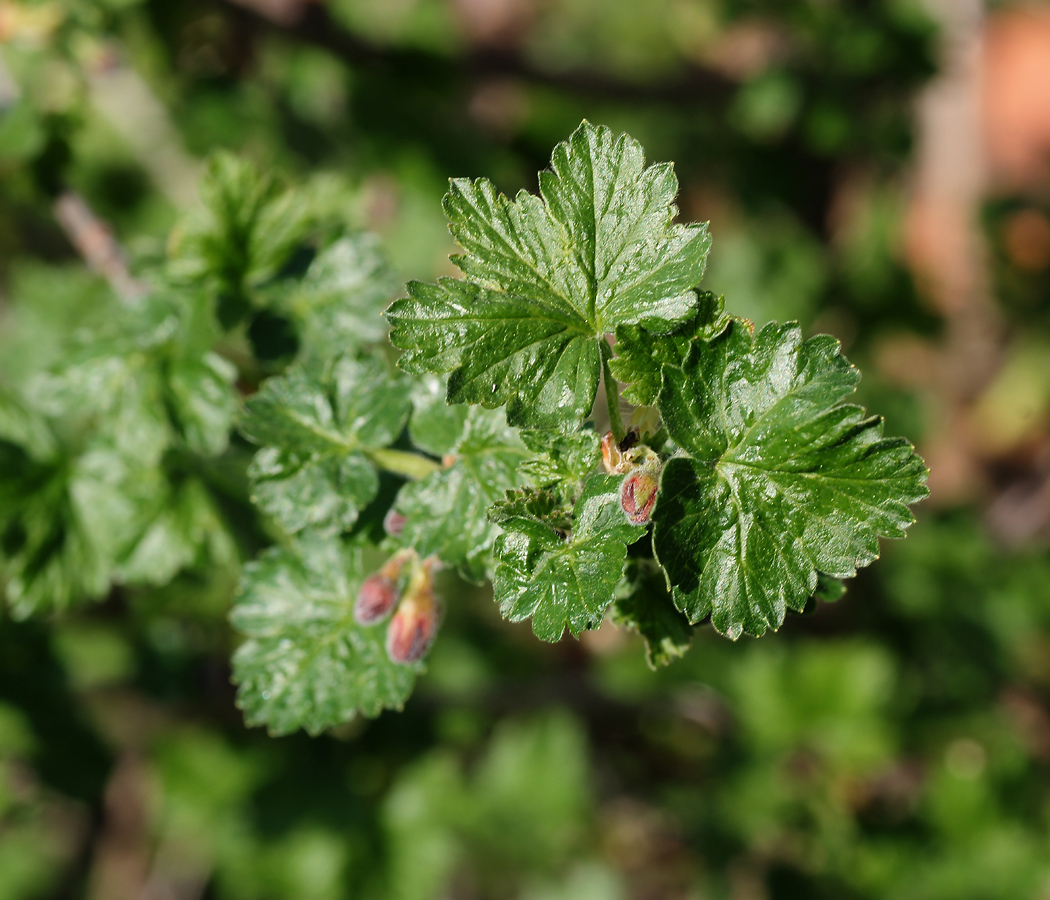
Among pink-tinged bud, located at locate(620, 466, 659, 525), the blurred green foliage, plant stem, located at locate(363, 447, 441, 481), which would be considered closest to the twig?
the blurred green foliage

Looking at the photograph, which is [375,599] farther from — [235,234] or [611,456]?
[235,234]

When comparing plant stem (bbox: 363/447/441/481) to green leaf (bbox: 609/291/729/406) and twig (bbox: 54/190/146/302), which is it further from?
twig (bbox: 54/190/146/302)

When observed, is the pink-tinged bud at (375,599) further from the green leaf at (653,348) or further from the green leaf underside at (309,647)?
the green leaf at (653,348)

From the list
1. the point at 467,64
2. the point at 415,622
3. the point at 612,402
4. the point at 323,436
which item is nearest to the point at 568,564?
the point at 612,402

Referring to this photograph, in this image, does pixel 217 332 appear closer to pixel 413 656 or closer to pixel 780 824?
pixel 413 656

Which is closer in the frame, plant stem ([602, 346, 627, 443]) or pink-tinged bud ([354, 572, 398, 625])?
plant stem ([602, 346, 627, 443])
